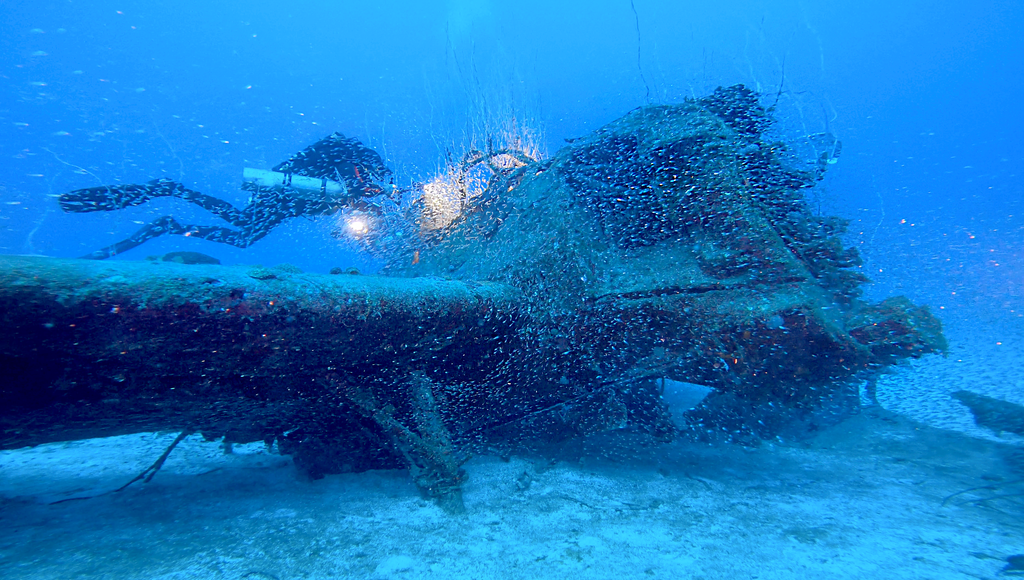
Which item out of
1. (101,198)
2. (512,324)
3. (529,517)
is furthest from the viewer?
(101,198)

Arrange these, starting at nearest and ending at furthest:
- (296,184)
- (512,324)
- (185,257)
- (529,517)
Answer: (529,517) < (512,324) < (185,257) < (296,184)

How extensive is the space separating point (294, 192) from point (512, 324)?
743 centimetres

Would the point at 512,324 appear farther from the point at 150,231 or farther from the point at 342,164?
the point at 150,231

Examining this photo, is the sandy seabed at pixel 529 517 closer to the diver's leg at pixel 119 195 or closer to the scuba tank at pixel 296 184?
the diver's leg at pixel 119 195

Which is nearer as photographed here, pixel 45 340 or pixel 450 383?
pixel 45 340

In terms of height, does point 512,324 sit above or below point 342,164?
below

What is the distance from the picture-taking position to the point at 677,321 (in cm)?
382

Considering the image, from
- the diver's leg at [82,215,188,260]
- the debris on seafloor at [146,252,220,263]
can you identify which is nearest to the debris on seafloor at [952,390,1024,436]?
the debris on seafloor at [146,252,220,263]

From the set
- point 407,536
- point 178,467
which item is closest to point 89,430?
point 178,467

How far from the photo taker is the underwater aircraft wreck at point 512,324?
217 cm

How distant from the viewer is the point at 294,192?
8664 mm

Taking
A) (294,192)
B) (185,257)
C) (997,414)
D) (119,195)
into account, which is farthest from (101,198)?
(997,414)

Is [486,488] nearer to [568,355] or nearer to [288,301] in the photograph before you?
[568,355]

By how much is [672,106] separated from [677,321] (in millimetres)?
2861
